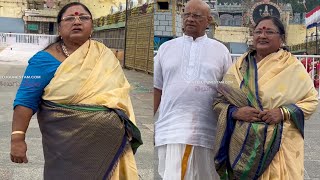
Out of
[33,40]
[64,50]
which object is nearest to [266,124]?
[64,50]

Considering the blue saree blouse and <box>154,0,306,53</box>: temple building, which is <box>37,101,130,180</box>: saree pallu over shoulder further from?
<box>154,0,306,53</box>: temple building

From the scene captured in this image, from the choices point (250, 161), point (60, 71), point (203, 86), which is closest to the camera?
point (60, 71)

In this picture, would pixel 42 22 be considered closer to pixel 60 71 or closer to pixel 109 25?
pixel 109 25

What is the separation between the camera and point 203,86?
2.80 meters

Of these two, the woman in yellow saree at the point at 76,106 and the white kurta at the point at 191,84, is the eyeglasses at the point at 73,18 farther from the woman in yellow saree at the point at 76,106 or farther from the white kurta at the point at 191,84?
the white kurta at the point at 191,84

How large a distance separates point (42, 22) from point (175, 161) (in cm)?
131

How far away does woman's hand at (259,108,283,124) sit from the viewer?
252cm

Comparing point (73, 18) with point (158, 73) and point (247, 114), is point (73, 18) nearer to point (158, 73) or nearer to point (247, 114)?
point (158, 73)

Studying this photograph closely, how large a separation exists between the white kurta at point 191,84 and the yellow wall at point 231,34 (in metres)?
0.39

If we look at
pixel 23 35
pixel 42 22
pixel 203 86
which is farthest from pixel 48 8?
pixel 203 86

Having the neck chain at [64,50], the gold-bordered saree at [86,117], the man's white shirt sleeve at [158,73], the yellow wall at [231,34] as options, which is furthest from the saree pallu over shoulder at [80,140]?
the yellow wall at [231,34]

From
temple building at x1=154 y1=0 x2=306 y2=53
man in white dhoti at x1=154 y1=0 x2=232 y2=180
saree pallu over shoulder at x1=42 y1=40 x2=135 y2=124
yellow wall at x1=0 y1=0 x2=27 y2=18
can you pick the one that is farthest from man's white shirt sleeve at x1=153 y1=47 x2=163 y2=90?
yellow wall at x1=0 y1=0 x2=27 y2=18

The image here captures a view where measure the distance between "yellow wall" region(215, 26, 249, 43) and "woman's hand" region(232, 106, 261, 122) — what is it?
2.46 feet

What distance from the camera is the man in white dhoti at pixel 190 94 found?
9.16ft
